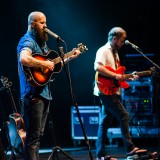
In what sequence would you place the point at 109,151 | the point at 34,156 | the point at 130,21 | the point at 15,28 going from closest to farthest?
the point at 34,156
the point at 109,151
the point at 15,28
the point at 130,21

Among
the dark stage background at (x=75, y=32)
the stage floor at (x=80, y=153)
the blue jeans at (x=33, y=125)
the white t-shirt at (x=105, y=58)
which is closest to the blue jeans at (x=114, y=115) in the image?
the white t-shirt at (x=105, y=58)

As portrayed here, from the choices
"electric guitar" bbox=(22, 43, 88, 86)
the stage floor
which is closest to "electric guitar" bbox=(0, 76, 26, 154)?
the stage floor

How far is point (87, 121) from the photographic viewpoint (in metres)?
8.41

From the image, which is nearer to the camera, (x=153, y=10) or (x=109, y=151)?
(x=109, y=151)

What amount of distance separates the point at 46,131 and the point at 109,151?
1622mm

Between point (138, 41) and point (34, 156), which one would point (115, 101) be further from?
point (138, 41)

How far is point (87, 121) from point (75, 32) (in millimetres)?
1971

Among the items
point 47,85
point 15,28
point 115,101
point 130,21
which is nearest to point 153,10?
point 130,21

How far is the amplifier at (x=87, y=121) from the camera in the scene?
8359mm

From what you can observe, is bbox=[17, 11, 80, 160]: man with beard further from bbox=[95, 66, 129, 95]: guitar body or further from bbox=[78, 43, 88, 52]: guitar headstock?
bbox=[95, 66, 129, 95]: guitar body

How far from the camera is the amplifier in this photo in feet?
27.4

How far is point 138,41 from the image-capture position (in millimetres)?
9156

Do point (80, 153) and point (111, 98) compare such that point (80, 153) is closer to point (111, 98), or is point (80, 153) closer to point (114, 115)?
point (114, 115)

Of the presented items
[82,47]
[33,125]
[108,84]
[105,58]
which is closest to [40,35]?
[82,47]
